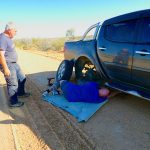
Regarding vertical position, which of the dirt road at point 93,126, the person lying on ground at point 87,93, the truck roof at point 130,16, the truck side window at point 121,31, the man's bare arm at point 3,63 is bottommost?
the dirt road at point 93,126

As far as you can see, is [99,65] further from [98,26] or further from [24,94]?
[24,94]

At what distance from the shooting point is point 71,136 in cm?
483

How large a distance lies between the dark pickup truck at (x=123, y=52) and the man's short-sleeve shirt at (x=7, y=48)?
1.81m

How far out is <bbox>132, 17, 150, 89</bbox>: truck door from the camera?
194 inches

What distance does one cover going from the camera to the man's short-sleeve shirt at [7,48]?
20.8ft

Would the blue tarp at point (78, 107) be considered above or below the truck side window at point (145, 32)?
below

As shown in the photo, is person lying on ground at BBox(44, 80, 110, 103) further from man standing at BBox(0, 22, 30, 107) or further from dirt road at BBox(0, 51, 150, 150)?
man standing at BBox(0, 22, 30, 107)

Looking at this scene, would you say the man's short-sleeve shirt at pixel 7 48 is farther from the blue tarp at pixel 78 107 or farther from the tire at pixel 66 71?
the tire at pixel 66 71

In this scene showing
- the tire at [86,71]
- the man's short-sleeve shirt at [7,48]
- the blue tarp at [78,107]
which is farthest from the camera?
the tire at [86,71]

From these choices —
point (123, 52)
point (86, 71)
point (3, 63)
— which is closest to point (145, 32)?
point (123, 52)

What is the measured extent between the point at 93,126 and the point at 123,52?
1.52 meters

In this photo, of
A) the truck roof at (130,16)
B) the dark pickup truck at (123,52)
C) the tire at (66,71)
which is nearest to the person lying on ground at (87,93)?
the dark pickup truck at (123,52)

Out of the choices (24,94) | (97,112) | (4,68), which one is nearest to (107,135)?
(97,112)

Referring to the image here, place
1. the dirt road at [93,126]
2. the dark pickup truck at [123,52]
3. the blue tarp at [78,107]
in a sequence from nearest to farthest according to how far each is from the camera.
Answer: the dirt road at [93,126]
the dark pickup truck at [123,52]
the blue tarp at [78,107]
